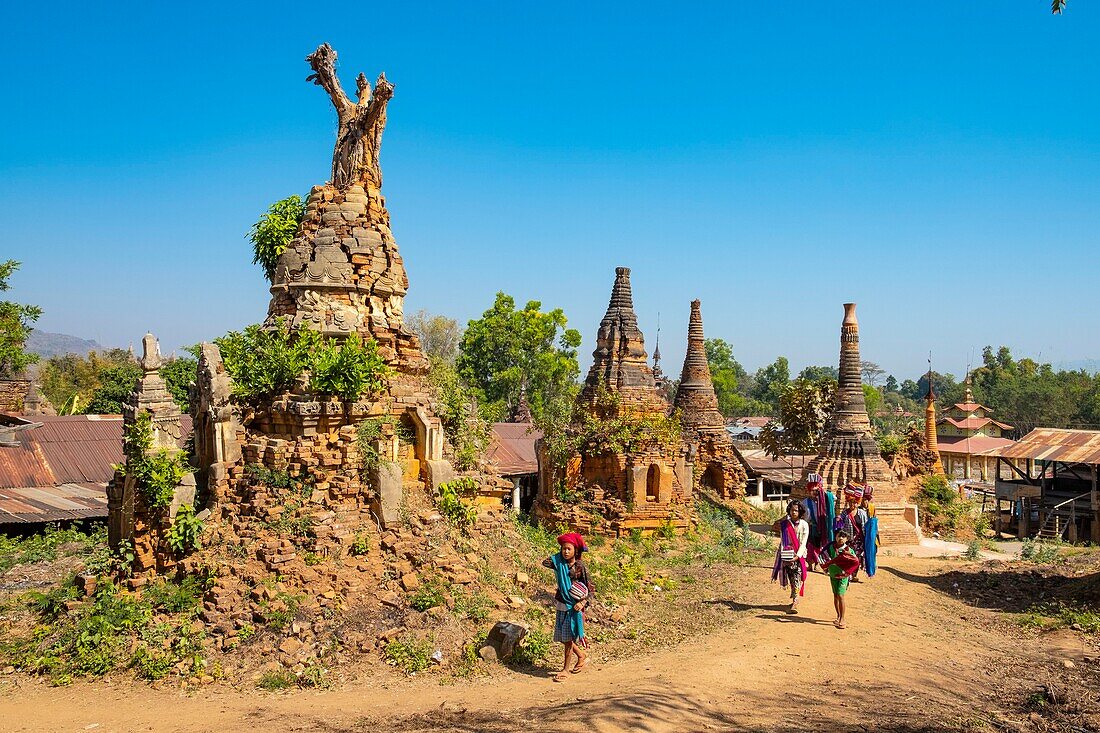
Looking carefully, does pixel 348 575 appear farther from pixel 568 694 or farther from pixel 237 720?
pixel 568 694

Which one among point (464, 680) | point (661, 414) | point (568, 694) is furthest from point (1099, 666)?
point (661, 414)

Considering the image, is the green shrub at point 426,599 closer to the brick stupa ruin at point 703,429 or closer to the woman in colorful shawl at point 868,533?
the woman in colorful shawl at point 868,533

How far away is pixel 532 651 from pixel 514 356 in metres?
29.1

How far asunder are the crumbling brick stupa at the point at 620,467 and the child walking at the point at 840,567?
24.8ft

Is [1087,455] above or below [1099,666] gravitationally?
above

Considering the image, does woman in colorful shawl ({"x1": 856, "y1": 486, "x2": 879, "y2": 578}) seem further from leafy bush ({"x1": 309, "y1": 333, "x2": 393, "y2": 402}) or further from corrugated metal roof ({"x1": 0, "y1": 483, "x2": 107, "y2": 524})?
corrugated metal roof ({"x1": 0, "y1": 483, "x2": 107, "y2": 524})

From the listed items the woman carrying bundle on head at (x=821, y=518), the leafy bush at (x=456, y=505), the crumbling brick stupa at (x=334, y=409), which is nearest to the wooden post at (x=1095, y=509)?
the woman carrying bundle on head at (x=821, y=518)

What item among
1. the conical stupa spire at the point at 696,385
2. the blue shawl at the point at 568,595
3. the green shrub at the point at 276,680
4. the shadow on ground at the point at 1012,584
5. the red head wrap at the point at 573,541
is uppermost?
the conical stupa spire at the point at 696,385

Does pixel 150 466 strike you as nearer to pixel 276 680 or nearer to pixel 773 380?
pixel 276 680

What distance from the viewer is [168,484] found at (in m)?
9.92

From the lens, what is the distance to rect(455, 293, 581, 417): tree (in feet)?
122

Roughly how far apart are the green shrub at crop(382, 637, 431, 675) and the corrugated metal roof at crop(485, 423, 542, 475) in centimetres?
1448

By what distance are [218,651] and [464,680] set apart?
106 inches

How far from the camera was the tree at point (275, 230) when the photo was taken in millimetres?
11758
